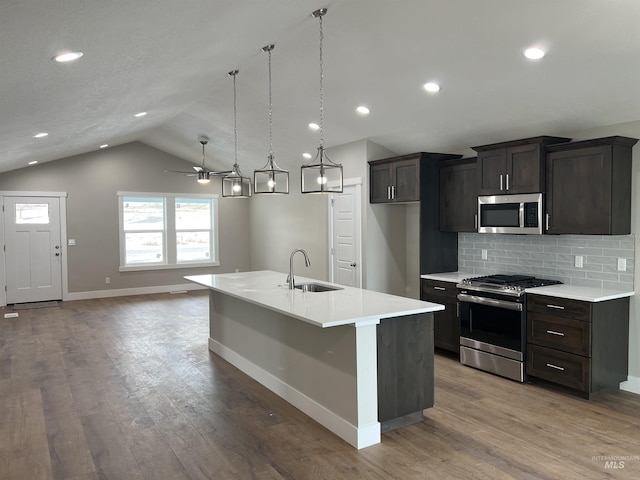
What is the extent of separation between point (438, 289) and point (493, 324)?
863 mm

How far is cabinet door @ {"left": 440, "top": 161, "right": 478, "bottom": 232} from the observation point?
5426 mm

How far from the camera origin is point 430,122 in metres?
5.35

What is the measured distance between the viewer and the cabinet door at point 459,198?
5426 millimetres

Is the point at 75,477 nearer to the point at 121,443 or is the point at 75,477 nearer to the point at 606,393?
the point at 121,443

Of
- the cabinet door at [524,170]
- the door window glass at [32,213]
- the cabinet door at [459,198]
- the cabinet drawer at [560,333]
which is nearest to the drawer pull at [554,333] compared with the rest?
the cabinet drawer at [560,333]

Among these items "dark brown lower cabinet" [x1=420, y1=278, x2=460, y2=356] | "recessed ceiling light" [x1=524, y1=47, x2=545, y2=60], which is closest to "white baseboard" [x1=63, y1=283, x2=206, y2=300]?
"dark brown lower cabinet" [x1=420, y1=278, x2=460, y2=356]

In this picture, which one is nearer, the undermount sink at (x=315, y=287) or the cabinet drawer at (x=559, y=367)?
the cabinet drawer at (x=559, y=367)

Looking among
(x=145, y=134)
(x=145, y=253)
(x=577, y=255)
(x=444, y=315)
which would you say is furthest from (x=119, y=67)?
(x=145, y=253)

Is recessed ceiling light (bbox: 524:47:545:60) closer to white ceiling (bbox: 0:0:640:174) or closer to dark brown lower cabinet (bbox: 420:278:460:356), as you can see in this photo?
white ceiling (bbox: 0:0:640:174)

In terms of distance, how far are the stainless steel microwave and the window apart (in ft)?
22.8

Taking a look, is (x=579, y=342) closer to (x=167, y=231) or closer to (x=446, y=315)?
(x=446, y=315)

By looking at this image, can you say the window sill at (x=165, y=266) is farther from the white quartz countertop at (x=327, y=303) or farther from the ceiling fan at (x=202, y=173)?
the white quartz countertop at (x=327, y=303)

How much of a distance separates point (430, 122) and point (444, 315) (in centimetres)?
211

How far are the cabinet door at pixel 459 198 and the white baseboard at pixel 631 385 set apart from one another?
197cm
